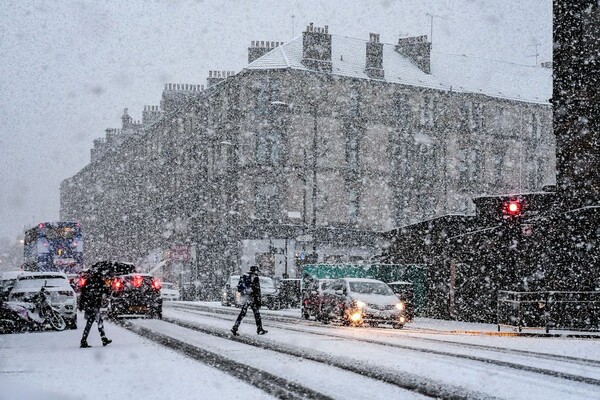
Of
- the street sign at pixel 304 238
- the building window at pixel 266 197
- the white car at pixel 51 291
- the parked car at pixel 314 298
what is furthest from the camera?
the building window at pixel 266 197

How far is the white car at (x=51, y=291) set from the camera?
20.1 metres

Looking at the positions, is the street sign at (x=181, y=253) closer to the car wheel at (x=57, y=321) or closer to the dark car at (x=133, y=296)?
the dark car at (x=133, y=296)

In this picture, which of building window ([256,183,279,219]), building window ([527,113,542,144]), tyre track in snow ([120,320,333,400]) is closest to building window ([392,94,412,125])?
building window ([527,113,542,144])

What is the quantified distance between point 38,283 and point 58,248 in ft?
66.5

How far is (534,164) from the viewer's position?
205ft

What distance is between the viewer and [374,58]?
57500 millimetres

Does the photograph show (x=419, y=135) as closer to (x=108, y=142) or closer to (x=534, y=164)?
(x=534, y=164)

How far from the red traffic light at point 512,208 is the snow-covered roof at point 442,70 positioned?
34360 mm

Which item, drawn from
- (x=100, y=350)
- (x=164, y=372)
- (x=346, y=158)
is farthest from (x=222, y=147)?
(x=164, y=372)

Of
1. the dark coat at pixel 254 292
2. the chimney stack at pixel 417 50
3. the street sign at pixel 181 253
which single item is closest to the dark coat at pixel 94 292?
the dark coat at pixel 254 292

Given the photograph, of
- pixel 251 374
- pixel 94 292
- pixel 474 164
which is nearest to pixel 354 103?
pixel 474 164

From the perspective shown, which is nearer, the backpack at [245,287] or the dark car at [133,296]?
the backpack at [245,287]

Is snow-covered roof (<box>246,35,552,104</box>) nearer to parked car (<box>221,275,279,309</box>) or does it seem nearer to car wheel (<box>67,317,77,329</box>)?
parked car (<box>221,275,279,309</box>)

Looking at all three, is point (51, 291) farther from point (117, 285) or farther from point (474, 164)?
point (474, 164)
